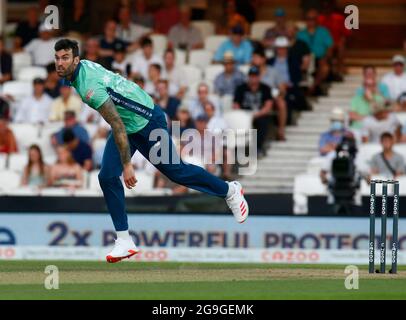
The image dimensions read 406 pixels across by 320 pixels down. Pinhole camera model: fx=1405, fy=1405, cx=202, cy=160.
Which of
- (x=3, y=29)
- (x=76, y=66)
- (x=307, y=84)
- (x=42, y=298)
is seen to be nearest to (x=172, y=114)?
(x=307, y=84)

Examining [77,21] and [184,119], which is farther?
[77,21]

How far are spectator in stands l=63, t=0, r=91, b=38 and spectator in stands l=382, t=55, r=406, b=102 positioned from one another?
479 centimetres

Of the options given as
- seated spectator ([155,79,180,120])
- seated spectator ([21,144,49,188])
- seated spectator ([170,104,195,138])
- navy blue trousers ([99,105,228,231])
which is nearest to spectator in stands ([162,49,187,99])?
seated spectator ([155,79,180,120])

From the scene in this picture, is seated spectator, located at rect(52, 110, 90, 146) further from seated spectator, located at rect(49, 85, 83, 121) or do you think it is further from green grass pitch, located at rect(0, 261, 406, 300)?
green grass pitch, located at rect(0, 261, 406, 300)

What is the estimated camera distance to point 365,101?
18.6 meters

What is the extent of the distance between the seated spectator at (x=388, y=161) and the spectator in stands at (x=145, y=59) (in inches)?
147

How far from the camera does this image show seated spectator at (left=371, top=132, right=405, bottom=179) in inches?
667

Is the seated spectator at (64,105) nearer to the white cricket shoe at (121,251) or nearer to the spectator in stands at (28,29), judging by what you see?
the spectator in stands at (28,29)

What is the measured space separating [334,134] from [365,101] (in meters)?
1.11

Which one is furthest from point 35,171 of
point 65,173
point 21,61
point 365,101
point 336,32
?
point 336,32

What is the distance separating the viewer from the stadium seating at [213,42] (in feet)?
65.7

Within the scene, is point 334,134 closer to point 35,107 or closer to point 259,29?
point 259,29

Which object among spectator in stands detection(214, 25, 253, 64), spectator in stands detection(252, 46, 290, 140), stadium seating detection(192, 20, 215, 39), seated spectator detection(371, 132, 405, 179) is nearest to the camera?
seated spectator detection(371, 132, 405, 179)

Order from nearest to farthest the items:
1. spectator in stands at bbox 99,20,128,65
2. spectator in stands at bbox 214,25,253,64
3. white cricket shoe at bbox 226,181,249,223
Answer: white cricket shoe at bbox 226,181,249,223
spectator in stands at bbox 214,25,253,64
spectator in stands at bbox 99,20,128,65
